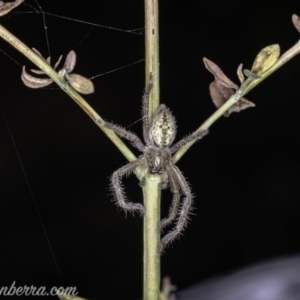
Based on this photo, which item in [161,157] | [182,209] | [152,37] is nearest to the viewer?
[152,37]

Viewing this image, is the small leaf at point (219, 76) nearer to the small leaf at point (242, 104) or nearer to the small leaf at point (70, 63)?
the small leaf at point (242, 104)

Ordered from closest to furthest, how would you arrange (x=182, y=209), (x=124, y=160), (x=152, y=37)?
(x=152, y=37), (x=182, y=209), (x=124, y=160)

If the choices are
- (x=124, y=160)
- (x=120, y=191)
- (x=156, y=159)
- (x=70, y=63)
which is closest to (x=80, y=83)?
(x=70, y=63)

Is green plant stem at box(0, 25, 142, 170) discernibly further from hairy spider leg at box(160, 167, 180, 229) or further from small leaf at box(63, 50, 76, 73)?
hairy spider leg at box(160, 167, 180, 229)

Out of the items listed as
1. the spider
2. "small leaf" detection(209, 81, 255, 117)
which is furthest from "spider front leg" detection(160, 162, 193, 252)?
"small leaf" detection(209, 81, 255, 117)

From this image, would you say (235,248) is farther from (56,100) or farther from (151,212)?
(151,212)

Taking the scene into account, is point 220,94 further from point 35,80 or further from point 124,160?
point 124,160

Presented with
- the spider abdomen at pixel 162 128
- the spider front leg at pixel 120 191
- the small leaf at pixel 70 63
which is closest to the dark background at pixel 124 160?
the spider front leg at pixel 120 191
